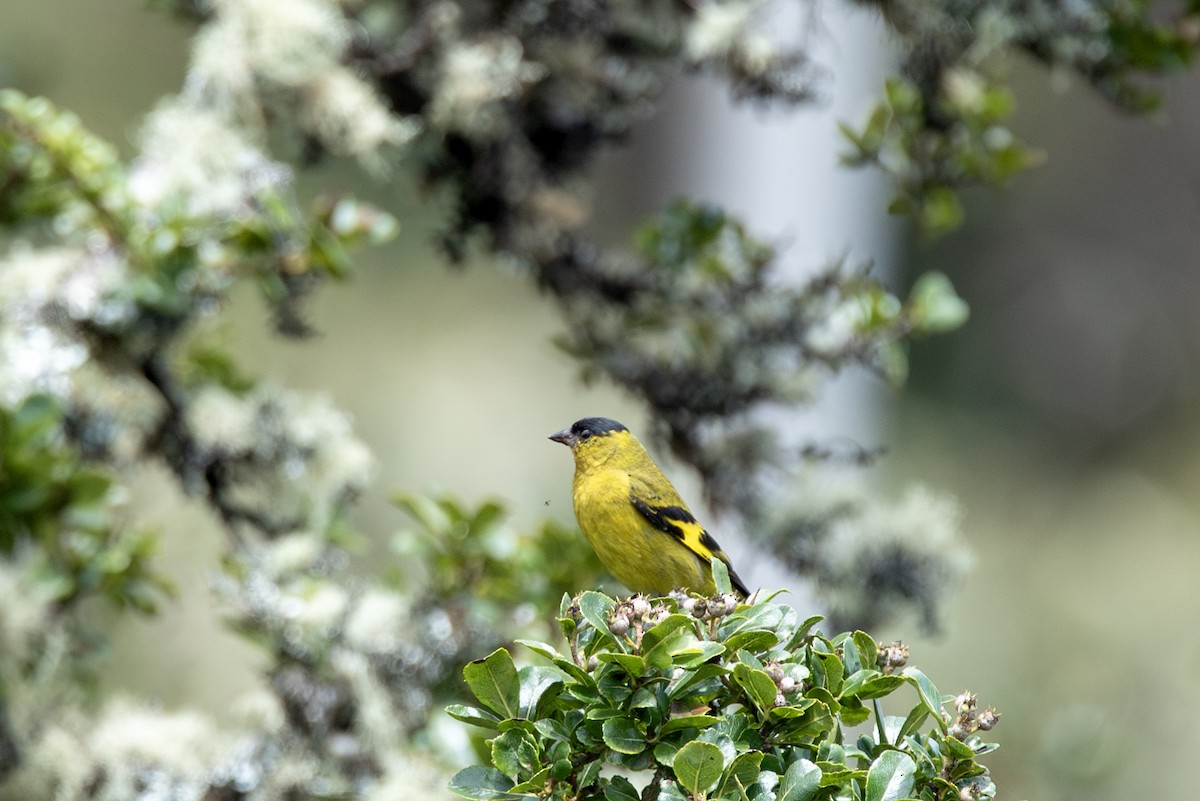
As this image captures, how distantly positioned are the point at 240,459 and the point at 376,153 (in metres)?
0.72

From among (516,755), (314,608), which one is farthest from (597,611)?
(314,608)

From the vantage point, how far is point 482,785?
1416 mm

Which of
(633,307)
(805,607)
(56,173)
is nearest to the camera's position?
(56,173)

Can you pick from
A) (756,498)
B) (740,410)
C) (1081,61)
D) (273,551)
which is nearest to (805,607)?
(756,498)

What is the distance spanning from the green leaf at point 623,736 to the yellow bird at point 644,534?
1.19 meters

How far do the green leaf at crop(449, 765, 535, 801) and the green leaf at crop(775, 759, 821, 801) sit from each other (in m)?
0.26

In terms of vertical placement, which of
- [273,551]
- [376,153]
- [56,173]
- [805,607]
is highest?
[376,153]

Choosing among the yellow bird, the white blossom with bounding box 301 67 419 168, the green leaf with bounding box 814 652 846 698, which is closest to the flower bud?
the green leaf with bounding box 814 652 846 698

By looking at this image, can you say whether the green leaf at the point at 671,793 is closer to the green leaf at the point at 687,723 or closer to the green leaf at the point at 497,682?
the green leaf at the point at 687,723

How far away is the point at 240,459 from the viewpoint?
265 cm

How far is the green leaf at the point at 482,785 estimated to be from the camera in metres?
1.40

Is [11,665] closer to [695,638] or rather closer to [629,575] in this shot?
[629,575]

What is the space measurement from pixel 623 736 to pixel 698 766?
0.41 ft

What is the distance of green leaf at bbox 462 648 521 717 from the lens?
1408mm
